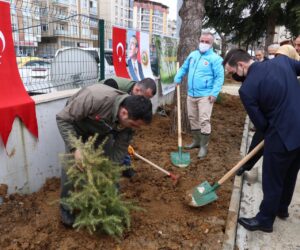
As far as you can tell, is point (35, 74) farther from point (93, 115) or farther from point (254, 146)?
point (254, 146)

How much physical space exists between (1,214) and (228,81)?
16.1m

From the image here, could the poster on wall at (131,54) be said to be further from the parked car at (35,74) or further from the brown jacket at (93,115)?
the brown jacket at (93,115)

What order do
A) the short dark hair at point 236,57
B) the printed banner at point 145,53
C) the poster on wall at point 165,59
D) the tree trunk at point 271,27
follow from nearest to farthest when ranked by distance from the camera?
the short dark hair at point 236,57
the printed banner at point 145,53
the poster on wall at point 165,59
the tree trunk at point 271,27

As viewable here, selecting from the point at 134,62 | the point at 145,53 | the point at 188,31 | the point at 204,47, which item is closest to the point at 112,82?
the point at 204,47

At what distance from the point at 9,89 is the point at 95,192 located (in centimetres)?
147

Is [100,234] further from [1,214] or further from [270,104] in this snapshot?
[270,104]

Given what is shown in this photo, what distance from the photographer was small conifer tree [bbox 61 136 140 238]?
8.23 ft

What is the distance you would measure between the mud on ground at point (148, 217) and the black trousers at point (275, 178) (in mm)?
469

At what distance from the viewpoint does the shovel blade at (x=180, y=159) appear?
4.63m

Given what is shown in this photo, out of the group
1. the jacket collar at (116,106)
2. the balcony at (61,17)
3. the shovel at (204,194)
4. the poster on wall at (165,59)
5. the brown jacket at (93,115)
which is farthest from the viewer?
the poster on wall at (165,59)

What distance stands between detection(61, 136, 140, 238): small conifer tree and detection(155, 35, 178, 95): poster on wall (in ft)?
17.8

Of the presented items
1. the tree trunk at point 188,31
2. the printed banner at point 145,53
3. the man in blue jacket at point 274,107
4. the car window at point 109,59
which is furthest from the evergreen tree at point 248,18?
the man in blue jacket at point 274,107

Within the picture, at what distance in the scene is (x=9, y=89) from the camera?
126 inches

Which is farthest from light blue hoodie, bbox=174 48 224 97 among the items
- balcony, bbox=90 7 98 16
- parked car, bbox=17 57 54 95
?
balcony, bbox=90 7 98 16
